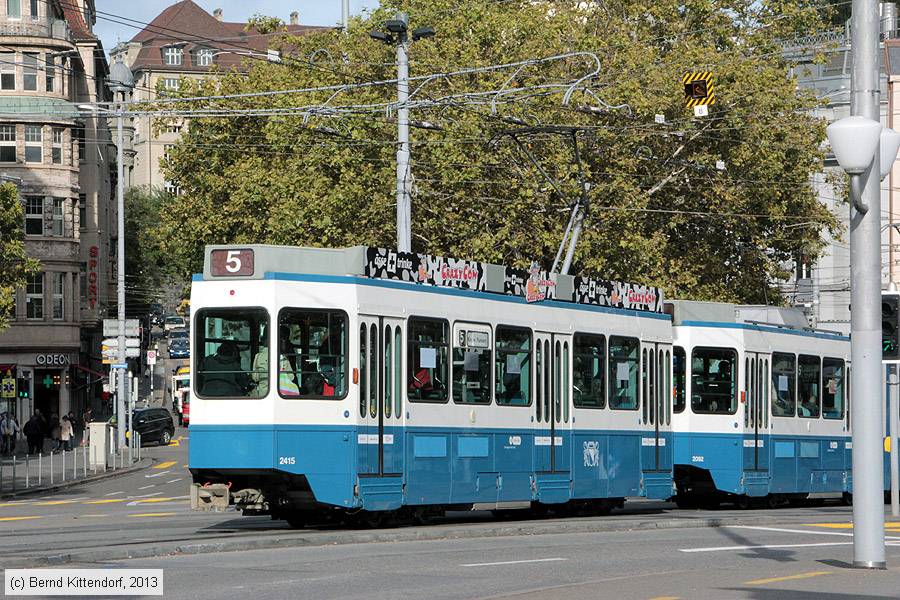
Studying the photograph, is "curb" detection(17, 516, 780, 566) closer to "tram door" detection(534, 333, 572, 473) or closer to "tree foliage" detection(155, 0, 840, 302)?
"tram door" detection(534, 333, 572, 473)

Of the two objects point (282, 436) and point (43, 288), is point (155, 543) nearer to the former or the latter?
point (282, 436)

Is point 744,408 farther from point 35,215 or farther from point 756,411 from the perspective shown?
point 35,215

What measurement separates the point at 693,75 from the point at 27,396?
37.3 meters

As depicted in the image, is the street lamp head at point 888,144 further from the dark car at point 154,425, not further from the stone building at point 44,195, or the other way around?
the stone building at point 44,195

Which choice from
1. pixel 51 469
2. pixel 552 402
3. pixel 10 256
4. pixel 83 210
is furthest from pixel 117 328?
pixel 552 402

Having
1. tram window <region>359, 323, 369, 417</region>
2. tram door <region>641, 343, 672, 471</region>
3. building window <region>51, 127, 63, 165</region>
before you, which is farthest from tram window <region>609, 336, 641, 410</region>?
building window <region>51, 127, 63, 165</region>

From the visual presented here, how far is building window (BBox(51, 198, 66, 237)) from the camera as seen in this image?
70125mm

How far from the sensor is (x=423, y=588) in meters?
13.1

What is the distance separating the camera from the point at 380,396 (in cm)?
1931

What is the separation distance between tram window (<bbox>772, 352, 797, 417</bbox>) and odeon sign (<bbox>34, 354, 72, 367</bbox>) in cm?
4646

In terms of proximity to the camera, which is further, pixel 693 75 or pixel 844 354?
pixel 693 75

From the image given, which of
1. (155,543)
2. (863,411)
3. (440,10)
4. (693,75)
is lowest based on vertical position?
(155,543)

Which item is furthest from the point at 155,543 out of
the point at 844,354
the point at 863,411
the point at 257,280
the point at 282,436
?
the point at 844,354

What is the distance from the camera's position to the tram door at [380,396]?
750 inches
